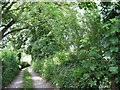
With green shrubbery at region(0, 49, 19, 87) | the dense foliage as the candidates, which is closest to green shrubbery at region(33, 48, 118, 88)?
the dense foliage

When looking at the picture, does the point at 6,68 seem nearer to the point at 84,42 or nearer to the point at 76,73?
the point at 76,73

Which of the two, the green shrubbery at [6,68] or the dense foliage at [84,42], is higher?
the dense foliage at [84,42]

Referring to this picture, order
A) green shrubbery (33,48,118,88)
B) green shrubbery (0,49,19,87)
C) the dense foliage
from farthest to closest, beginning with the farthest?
1. green shrubbery (0,49,19,87)
2. green shrubbery (33,48,118,88)
3. the dense foliage

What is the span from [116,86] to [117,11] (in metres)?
1.70

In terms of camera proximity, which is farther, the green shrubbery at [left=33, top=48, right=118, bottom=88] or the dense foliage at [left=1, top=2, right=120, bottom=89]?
the green shrubbery at [left=33, top=48, right=118, bottom=88]

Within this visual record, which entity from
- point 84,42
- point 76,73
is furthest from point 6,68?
point 84,42

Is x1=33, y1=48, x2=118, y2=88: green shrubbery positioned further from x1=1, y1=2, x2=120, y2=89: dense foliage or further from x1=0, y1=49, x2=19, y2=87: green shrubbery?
x1=0, y1=49, x2=19, y2=87: green shrubbery

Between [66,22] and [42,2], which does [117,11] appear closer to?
[66,22]

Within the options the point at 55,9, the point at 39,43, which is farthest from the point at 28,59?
the point at 55,9

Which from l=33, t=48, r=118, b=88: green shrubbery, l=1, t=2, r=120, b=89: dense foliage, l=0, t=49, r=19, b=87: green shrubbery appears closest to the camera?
l=1, t=2, r=120, b=89: dense foliage

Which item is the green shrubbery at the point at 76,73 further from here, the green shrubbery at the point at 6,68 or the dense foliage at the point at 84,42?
the green shrubbery at the point at 6,68

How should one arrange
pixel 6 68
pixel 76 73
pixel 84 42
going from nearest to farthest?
pixel 84 42
pixel 76 73
pixel 6 68

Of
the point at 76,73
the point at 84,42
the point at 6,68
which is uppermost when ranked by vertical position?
the point at 84,42

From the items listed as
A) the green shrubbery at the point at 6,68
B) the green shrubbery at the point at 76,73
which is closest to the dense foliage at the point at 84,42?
the green shrubbery at the point at 76,73
